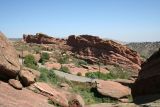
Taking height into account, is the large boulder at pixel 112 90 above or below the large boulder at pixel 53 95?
below

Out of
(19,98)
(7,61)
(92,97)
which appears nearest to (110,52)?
(92,97)

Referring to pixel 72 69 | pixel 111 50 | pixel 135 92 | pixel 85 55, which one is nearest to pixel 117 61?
pixel 111 50

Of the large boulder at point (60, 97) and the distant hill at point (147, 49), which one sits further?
the distant hill at point (147, 49)

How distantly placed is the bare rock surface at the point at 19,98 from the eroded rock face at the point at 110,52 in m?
52.6

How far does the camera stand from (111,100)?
87.3 ft

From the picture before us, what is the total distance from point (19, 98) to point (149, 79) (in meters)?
7.18

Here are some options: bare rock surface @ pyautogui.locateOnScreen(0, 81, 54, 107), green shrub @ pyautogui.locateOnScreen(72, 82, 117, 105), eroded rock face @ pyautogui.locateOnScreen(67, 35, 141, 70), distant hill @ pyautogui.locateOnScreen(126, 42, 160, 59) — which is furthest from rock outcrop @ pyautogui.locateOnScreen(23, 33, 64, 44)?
bare rock surface @ pyautogui.locateOnScreen(0, 81, 54, 107)

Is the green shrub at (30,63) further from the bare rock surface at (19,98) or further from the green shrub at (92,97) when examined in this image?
the bare rock surface at (19,98)

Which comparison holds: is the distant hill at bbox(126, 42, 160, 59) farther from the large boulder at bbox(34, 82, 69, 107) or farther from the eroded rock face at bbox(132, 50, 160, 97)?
the large boulder at bbox(34, 82, 69, 107)

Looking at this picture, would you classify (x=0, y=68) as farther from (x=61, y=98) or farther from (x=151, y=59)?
(x=151, y=59)

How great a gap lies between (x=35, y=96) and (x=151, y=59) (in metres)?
7.16

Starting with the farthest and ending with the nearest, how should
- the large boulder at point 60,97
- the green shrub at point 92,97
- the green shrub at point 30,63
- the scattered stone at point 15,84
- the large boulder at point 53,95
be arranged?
the green shrub at point 30,63
the green shrub at point 92,97
the large boulder at point 60,97
the large boulder at point 53,95
the scattered stone at point 15,84

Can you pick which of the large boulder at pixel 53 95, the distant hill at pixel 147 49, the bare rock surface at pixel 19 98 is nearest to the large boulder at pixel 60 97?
the large boulder at pixel 53 95

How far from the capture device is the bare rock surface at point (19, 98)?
14.9m
